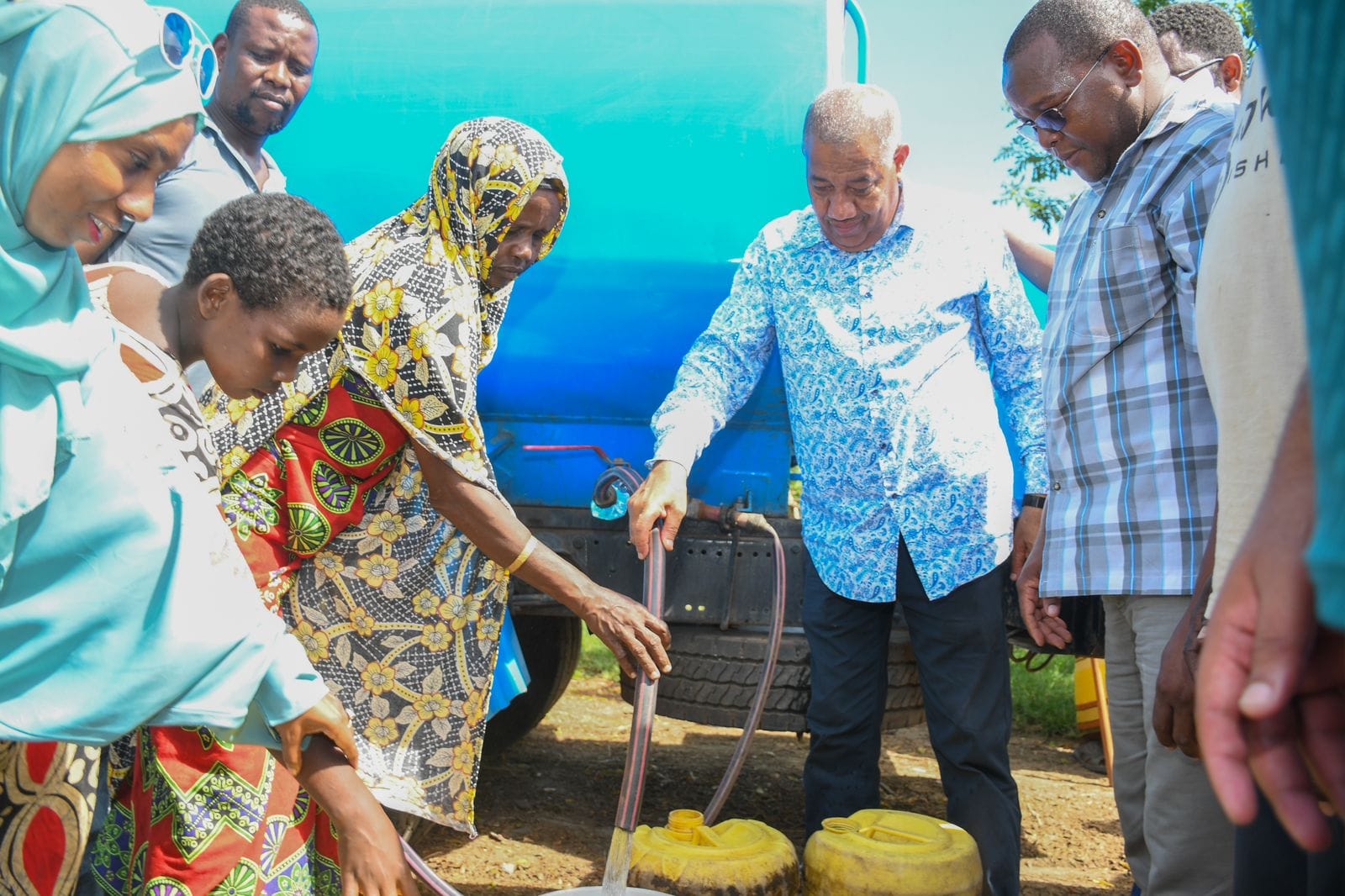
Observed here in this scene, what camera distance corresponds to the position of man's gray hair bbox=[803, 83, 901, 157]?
8.61 ft

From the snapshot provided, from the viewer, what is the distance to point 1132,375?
2.12m

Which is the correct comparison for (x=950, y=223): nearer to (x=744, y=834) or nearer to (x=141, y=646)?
(x=744, y=834)

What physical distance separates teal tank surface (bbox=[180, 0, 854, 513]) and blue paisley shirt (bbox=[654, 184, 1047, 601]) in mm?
239

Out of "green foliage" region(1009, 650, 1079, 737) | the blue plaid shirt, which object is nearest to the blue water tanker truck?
the blue plaid shirt

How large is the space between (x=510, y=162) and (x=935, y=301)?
41.2 inches

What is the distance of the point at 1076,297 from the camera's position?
7.21 feet

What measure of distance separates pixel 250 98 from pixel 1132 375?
2203 millimetres

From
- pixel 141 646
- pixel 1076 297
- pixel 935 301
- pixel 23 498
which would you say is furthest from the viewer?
pixel 935 301

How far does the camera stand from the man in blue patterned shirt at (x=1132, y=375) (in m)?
2.00

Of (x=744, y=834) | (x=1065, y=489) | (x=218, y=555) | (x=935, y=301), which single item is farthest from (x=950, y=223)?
(x=218, y=555)

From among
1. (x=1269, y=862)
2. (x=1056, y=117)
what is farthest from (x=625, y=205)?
(x=1269, y=862)

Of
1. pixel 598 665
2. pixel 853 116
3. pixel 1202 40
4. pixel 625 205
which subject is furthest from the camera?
pixel 598 665

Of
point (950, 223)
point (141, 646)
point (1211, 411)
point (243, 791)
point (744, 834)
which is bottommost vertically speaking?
point (744, 834)

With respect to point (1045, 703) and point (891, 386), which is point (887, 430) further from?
point (1045, 703)
